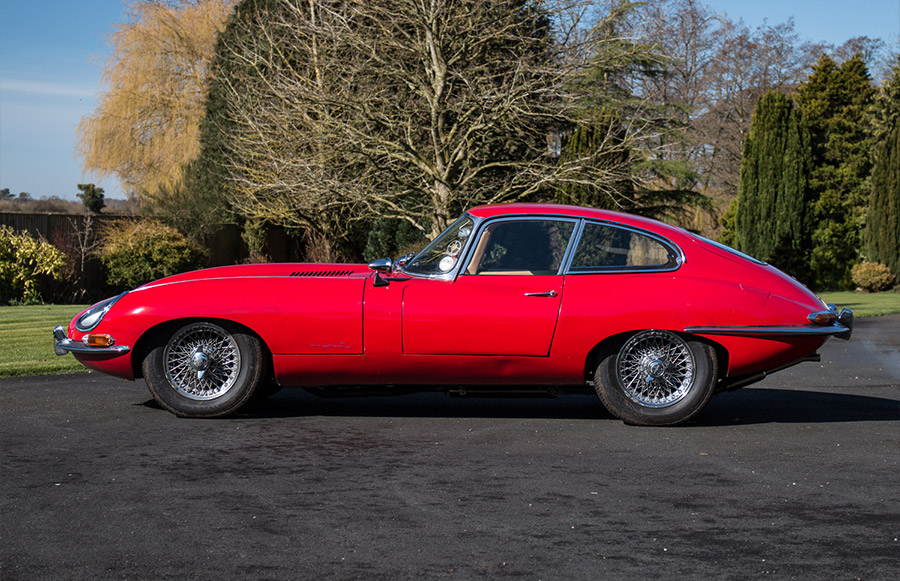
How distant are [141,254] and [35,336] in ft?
29.5

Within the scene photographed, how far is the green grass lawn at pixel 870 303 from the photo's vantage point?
21.2m

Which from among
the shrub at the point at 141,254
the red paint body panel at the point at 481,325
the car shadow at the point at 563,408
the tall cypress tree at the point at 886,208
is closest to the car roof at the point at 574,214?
the red paint body panel at the point at 481,325

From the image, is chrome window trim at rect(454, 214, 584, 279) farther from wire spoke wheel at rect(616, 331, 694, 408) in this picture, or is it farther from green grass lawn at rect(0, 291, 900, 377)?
green grass lawn at rect(0, 291, 900, 377)

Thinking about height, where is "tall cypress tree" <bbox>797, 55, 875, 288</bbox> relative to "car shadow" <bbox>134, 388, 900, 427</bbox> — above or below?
above

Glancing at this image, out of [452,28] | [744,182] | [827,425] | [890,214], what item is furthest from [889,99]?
[827,425]

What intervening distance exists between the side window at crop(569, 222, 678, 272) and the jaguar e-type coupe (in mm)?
10

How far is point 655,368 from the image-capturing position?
7.14 meters

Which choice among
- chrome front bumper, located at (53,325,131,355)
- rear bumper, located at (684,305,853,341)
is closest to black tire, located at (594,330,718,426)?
rear bumper, located at (684,305,853,341)

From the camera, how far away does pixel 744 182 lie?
31.8 meters

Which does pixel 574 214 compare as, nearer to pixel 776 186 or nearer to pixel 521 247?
pixel 521 247

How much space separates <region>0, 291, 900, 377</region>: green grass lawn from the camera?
10.5 meters

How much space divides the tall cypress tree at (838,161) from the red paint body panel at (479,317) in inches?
1081

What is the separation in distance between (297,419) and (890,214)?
2944 centimetres

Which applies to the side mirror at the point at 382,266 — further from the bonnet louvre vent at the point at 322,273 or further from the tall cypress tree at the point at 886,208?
the tall cypress tree at the point at 886,208
